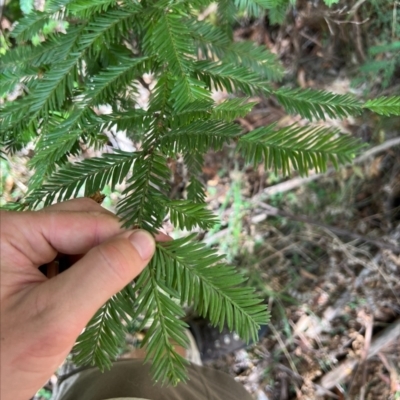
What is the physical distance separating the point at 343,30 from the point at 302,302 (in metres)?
1.63

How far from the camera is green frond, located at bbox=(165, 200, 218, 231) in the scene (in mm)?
745

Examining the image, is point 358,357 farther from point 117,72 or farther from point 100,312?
point 117,72

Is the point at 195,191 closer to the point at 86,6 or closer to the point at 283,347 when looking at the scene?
the point at 86,6

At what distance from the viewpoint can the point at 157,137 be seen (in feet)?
2.70

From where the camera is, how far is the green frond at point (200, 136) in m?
0.73

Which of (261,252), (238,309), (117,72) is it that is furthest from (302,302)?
(117,72)

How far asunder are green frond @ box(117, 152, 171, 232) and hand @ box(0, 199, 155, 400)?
4 cm

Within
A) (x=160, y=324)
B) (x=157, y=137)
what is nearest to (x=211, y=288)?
(x=160, y=324)

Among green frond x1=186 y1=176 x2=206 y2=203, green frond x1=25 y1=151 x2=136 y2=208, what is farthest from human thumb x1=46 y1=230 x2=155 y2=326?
green frond x1=186 y1=176 x2=206 y2=203

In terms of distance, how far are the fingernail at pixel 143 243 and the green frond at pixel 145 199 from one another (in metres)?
0.07

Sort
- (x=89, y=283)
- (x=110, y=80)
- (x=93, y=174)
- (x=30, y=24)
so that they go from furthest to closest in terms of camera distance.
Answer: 1. (x=30, y=24)
2. (x=110, y=80)
3. (x=93, y=174)
4. (x=89, y=283)

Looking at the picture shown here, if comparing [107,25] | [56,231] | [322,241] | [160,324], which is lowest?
[322,241]

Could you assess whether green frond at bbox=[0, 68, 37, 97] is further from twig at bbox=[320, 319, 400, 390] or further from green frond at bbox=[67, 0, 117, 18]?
twig at bbox=[320, 319, 400, 390]

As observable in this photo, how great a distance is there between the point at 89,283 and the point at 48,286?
74 millimetres
